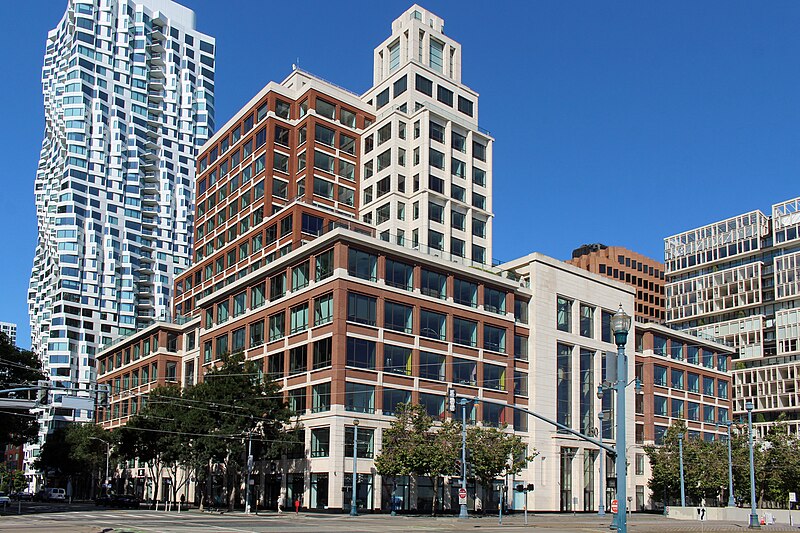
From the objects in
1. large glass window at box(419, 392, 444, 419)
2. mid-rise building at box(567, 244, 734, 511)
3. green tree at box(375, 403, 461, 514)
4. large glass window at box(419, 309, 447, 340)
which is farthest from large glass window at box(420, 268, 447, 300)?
mid-rise building at box(567, 244, 734, 511)

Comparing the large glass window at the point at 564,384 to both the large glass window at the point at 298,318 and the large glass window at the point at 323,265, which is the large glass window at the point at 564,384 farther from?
the large glass window at the point at 323,265

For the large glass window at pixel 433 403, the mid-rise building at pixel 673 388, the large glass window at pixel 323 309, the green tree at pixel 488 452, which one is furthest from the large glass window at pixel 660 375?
the large glass window at pixel 323 309

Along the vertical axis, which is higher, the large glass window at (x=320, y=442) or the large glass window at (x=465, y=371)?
the large glass window at (x=465, y=371)

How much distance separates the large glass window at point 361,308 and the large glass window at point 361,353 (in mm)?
1877

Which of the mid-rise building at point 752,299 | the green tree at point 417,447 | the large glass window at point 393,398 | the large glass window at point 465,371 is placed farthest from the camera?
the mid-rise building at point 752,299

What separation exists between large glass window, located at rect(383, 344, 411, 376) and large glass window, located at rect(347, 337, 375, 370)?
1569 mm

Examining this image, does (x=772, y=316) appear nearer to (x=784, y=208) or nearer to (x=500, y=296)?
(x=784, y=208)

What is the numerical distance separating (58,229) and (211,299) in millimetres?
110793

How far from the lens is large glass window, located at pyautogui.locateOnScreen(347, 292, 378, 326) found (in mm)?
77500

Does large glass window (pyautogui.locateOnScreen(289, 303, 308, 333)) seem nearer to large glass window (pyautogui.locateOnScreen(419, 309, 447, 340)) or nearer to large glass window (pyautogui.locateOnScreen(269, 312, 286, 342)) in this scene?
large glass window (pyautogui.locateOnScreen(269, 312, 286, 342))

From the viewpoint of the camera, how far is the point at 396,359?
80.6 m

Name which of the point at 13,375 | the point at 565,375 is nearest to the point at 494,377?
the point at 565,375

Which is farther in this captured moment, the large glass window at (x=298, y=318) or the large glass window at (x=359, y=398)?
the large glass window at (x=298, y=318)

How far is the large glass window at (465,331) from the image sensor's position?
86.6 meters
